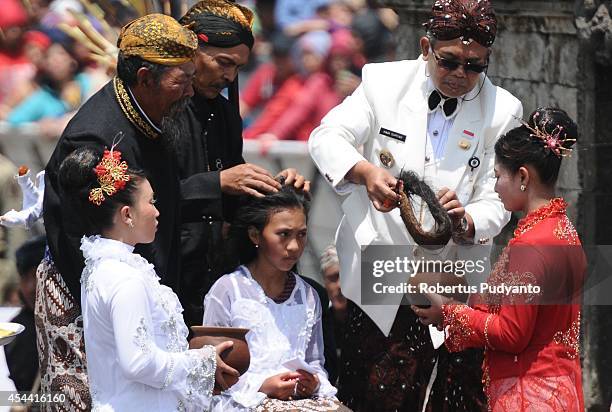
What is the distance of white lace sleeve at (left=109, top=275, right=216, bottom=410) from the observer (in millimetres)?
4016

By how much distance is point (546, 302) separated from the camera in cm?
455

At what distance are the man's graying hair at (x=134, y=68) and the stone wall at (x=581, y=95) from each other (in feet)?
9.08

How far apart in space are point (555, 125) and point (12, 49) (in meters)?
3.46

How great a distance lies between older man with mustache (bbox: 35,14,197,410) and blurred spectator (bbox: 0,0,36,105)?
2627mm

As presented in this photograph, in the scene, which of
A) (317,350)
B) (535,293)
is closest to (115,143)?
(317,350)

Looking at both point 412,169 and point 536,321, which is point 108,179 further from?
point 536,321

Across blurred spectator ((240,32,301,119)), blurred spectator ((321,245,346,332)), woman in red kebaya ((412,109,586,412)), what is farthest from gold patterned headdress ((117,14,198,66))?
blurred spectator ((240,32,301,119))

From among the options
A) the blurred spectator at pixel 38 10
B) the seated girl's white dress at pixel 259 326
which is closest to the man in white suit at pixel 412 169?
the seated girl's white dress at pixel 259 326

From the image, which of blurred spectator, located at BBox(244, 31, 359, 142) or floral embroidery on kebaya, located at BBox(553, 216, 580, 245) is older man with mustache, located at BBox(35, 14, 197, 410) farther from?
blurred spectator, located at BBox(244, 31, 359, 142)

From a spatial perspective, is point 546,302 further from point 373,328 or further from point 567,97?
point 567,97

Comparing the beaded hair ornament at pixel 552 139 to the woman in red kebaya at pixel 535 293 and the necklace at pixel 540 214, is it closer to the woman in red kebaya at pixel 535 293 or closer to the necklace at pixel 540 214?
the woman in red kebaya at pixel 535 293

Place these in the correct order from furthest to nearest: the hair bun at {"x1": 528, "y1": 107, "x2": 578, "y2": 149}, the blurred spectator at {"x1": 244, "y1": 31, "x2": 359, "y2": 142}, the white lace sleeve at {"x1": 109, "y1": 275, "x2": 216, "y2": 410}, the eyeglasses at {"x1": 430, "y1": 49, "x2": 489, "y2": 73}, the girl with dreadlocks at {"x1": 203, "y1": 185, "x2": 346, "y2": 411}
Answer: the blurred spectator at {"x1": 244, "y1": 31, "x2": 359, "y2": 142} → the eyeglasses at {"x1": 430, "y1": 49, "x2": 489, "y2": 73} → the girl with dreadlocks at {"x1": 203, "y1": 185, "x2": 346, "y2": 411} → the hair bun at {"x1": 528, "y1": 107, "x2": 578, "y2": 149} → the white lace sleeve at {"x1": 109, "y1": 275, "x2": 216, "y2": 410}

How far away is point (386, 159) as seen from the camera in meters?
5.17

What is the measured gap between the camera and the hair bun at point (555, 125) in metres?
4.62
